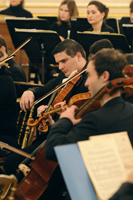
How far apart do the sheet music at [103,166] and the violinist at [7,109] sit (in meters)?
1.33

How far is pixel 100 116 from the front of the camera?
1.48 meters

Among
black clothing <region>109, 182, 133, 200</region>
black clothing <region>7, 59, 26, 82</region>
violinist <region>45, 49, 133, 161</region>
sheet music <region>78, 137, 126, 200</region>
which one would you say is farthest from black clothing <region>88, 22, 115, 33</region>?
black clothing <region>109, 182, 133, 200</region>

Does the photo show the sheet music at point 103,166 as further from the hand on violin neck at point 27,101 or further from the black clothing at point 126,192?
the hand on violin neck at point 27,101

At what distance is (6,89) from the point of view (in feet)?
8.16

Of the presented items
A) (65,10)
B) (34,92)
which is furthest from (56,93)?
(65,10)

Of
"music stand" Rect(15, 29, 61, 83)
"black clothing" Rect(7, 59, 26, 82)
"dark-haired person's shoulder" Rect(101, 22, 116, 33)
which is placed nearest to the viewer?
"black clothing" Rect(7, 59, 26, 82)

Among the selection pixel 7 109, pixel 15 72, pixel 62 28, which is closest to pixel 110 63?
pixel 7 109

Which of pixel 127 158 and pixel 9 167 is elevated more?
pixel 127 158

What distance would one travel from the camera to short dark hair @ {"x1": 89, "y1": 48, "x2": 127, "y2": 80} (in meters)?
1.58

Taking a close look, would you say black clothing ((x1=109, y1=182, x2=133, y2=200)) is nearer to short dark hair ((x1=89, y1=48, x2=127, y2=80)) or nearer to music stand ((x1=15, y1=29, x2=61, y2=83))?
short dark hair ((x1=89, y1=48, x2=127, y2=80))

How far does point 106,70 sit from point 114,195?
65cm

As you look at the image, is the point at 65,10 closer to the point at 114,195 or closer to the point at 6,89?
the point at 6,89

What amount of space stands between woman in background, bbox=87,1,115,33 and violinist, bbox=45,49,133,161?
7.13 ft

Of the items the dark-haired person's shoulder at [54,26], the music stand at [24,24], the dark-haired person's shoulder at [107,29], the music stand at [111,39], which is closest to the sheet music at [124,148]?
the music stand at [111,39]
